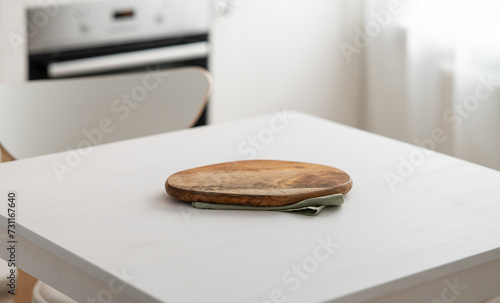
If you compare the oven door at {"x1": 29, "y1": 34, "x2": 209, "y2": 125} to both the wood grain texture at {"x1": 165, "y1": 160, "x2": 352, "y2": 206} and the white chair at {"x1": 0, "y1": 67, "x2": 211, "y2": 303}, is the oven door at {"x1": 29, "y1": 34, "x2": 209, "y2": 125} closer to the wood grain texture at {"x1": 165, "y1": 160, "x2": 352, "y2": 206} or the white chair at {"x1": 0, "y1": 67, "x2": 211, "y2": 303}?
the white chair at {"x1": 0, "y1": 67, "x2": 211, "y2": 303}

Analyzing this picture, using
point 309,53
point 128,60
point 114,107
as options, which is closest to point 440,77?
point 309,53

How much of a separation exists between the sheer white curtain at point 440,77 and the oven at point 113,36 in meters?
0.77

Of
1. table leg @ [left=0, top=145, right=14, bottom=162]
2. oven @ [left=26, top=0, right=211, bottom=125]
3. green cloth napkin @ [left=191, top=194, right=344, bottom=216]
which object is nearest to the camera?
green cloth napkin @ [left=191, top=194, right=344, bottom=216]

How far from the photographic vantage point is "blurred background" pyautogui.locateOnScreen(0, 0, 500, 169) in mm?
2658

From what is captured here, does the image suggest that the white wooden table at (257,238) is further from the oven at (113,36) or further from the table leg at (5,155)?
the oven at (113,36)

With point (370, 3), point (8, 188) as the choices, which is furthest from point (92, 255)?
point (370, 3)

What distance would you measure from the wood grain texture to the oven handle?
1.48m

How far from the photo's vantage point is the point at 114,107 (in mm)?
2057

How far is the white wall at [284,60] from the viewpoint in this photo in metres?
3.08

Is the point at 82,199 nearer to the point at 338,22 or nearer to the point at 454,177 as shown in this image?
the point at 454,177

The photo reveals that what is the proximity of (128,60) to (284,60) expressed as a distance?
73cm

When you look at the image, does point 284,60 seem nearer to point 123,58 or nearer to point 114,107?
point 123,58

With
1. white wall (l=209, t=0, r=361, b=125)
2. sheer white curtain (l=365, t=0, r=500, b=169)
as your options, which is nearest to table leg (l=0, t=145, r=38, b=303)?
white wall (l=209, t=0, r=361, b=125)

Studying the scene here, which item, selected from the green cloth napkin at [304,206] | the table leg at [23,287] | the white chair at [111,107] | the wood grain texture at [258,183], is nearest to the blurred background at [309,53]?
the white chair at [111,107]
